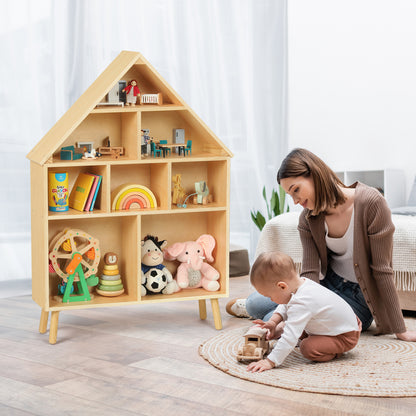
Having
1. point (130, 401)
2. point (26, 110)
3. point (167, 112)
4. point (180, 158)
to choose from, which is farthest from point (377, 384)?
point (26, 110)

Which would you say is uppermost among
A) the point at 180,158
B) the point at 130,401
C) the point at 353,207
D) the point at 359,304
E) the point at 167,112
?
the point at 167,112

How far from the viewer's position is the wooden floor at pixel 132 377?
1826 millimetres

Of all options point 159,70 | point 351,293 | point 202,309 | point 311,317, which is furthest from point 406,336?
point 159,70

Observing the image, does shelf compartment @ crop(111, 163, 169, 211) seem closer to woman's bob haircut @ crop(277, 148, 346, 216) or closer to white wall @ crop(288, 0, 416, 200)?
woman's bob haircut @ crop(277, 148, 346, 216)

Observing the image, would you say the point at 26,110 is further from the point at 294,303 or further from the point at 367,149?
the point at 367,149

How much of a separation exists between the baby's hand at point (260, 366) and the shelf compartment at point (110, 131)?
894mm

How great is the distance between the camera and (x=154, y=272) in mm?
2650

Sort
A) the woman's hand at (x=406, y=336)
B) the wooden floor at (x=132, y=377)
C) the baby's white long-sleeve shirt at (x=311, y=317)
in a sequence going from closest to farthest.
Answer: the wooden floor at (x=132, y=377)
the baby's white long-sleeve shirt at (x=311, y=317)
the woman's hand at (x=406, y=336)

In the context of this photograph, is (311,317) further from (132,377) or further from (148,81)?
(148,81)

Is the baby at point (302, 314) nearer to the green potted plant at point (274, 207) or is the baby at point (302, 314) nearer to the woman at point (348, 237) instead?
the woman at point (348, 237)

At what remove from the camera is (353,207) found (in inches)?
93.7

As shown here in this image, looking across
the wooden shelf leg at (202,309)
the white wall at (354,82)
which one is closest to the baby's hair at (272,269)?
the wooden shelf leg at (202,309)

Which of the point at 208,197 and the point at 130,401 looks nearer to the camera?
the point at 130,401

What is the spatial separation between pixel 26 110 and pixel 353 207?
1.92m
